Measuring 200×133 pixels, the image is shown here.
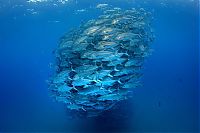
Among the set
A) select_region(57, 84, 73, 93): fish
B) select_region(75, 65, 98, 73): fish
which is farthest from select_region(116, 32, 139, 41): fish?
select_region(57, 84, 73, 93): fish

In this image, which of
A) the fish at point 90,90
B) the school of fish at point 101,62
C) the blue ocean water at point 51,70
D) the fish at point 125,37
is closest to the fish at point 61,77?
the school of fish at point 101,62

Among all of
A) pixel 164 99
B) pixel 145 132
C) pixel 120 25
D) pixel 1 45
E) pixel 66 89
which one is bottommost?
pixel 145 132

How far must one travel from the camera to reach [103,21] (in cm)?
747

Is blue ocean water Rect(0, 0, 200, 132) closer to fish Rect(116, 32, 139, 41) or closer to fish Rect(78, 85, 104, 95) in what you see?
fish Rect(78, 85, 104, 95)

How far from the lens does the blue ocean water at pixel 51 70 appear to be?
10.2 metres

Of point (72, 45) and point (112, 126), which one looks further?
point (112, 126)

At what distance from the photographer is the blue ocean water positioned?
10.2 m

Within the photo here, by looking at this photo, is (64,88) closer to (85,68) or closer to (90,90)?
(90,90)

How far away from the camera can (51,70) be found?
13500 mm

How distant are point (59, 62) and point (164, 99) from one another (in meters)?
5.78

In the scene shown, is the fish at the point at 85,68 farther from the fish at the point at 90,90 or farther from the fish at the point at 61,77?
the fish at the point at 90,90

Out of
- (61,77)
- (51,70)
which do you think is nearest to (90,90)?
(61,77)

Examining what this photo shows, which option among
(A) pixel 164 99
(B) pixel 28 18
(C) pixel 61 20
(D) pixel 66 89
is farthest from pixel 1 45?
(D) pixel 66 89

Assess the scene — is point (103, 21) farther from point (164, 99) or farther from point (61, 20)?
point (61, 20)
